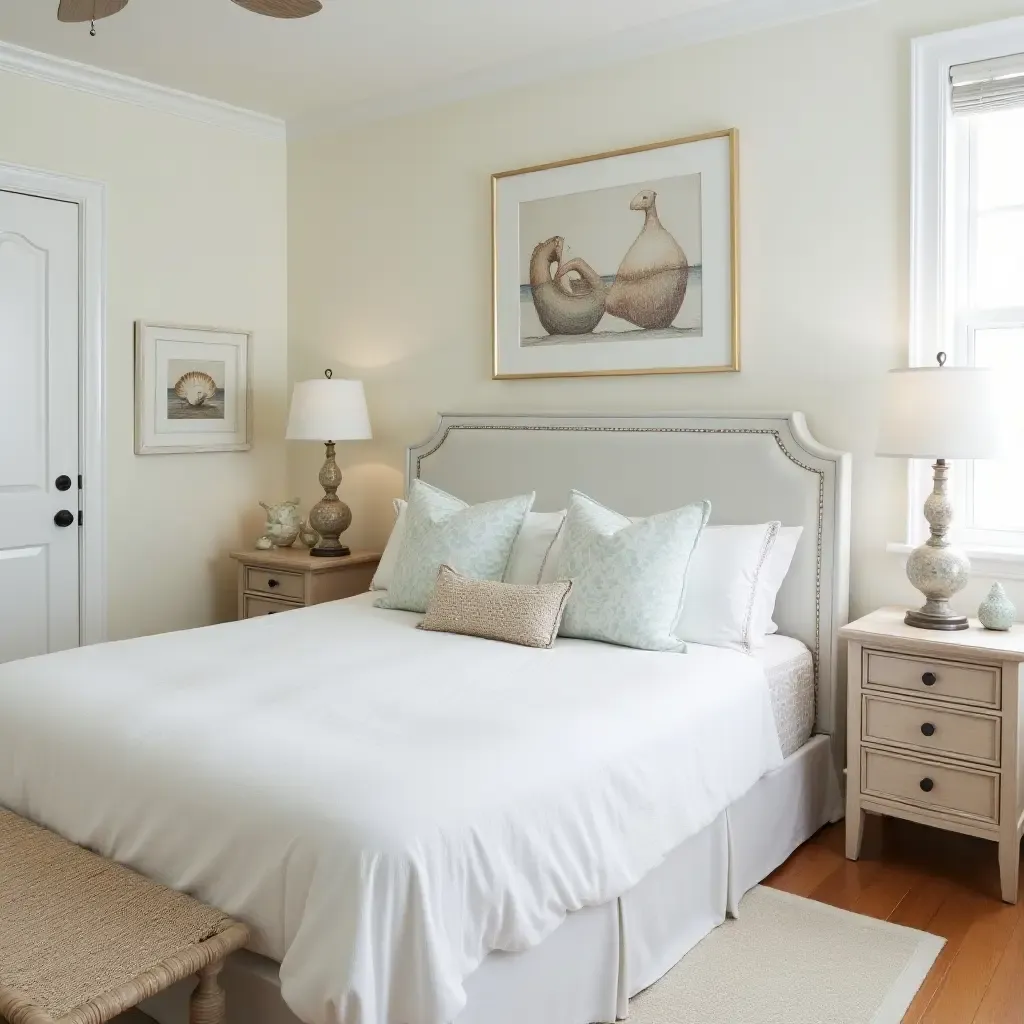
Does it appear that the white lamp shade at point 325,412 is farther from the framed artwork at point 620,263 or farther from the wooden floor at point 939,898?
the wooden floor at point 939,898

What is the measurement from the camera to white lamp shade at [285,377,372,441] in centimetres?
417

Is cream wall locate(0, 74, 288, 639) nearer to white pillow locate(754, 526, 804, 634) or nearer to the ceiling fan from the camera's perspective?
the ceiling fan

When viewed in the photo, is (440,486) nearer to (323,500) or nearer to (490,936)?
(323,500)

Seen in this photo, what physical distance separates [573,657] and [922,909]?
1109 millimetres

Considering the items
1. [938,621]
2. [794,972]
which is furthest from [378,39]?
[794,972]

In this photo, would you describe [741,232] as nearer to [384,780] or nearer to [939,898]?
[939,898]

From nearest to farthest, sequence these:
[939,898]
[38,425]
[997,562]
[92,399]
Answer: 1. [939,898]
2. [997,562]
3. [38,425]
4. [92,399]

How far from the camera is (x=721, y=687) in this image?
2615 millimetres

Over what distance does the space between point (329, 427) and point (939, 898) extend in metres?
2.76

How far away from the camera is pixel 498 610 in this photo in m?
2.98

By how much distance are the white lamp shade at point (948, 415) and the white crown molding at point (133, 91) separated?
3181mm

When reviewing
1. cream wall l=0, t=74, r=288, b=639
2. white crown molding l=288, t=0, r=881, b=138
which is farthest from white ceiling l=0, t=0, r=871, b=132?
cream wall l=0, t=74, r=288, b=639

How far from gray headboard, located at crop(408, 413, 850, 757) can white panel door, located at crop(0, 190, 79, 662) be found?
5.16 ft

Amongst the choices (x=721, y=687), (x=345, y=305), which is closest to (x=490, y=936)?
(x=721, y=687)
